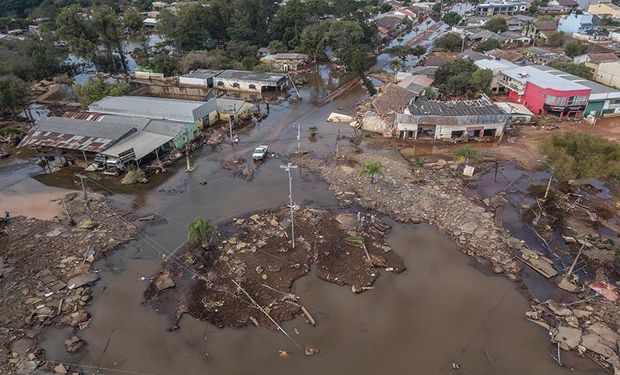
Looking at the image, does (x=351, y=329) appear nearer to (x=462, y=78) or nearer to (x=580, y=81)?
(x=462, y=78)

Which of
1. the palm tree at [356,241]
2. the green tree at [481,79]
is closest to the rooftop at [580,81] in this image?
the green tree at [481,79]

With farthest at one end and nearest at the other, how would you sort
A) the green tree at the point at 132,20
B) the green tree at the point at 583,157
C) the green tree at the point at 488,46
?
the green tree at the point at 488,46
the green tree at the point at 132,20
the green tree at the point at 583,157

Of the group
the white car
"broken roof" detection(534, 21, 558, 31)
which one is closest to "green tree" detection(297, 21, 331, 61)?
the white car

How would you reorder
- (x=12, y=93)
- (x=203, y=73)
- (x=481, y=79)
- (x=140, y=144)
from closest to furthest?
(x=140, y=144) < (x=12, y=93) < (x=481, y=79) < (x=203, y=73)

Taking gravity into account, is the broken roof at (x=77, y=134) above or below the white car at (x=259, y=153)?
above

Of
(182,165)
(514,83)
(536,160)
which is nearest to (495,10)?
(514,83)

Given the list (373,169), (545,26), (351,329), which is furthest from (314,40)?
(351,329)

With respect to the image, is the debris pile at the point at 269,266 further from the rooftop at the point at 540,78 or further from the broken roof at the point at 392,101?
the rooftop at the point at 540,78
